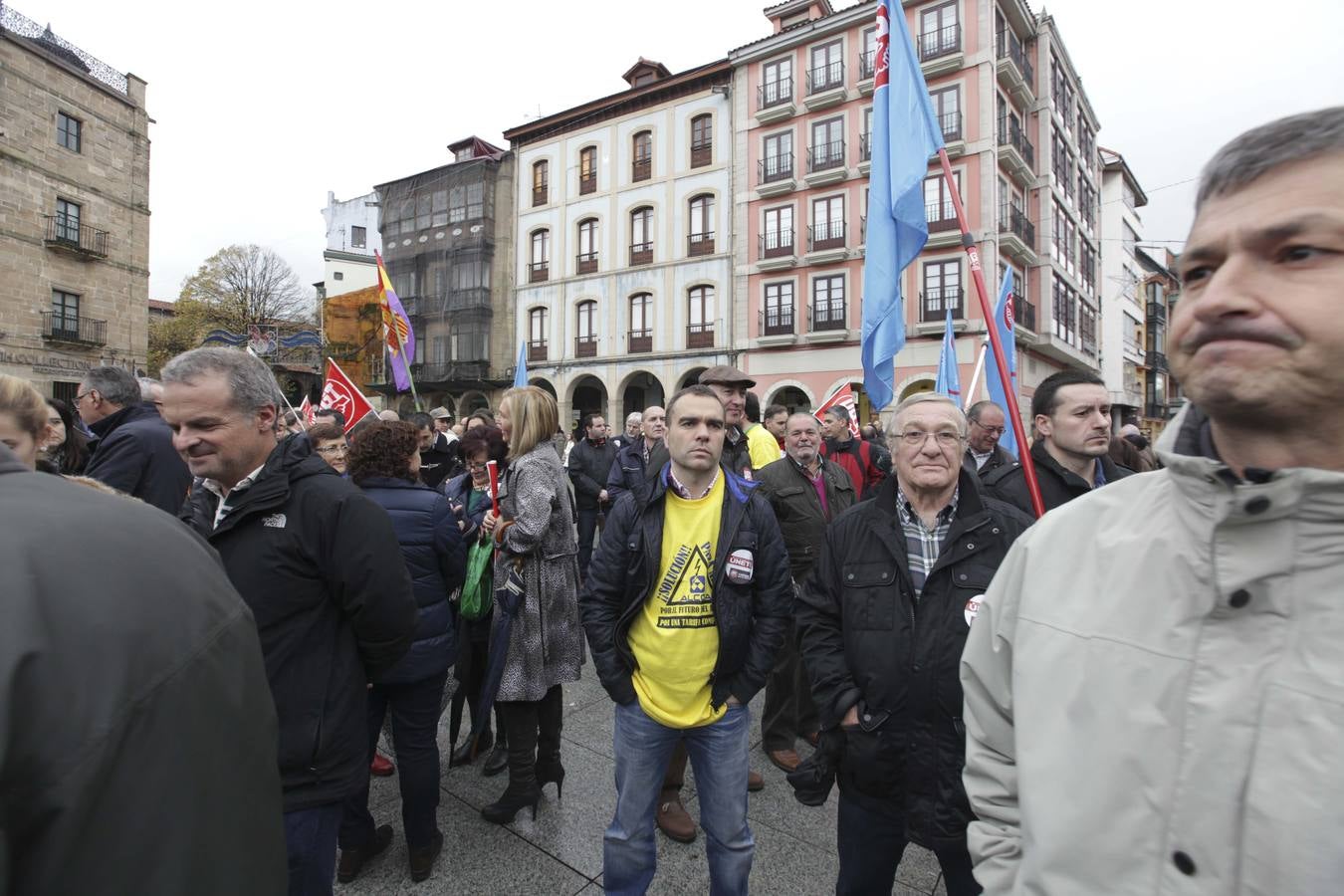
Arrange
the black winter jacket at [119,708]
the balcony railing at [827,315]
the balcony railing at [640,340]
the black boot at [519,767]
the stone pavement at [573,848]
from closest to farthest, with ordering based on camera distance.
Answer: the black winter jacket at [119,708], the stone pavement at [573,848], the black boot at [519,767], the balcony railing at [827,315], the balcony railing at [640,340]

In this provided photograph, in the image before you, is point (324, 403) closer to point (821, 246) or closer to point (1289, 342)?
point (1289, 342)

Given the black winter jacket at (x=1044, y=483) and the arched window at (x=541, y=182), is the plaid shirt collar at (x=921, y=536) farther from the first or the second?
the arched window at (x=541, y=182)

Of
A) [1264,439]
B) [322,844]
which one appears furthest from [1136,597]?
[322,844]

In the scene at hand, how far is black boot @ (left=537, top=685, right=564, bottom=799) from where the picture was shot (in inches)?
132

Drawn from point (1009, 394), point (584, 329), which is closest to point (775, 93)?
point (584, 329)

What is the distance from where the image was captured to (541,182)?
27609 mm

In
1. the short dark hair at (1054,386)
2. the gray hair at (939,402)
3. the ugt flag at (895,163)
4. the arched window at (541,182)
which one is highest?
the arched window at (541,182)

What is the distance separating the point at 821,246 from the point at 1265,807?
74.7ft

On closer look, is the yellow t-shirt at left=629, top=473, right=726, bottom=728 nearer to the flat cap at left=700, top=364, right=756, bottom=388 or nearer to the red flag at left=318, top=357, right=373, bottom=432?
the flat cap at left=700, top=364, right=756, bottom=388

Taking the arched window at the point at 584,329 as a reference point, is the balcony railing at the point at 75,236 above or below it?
above

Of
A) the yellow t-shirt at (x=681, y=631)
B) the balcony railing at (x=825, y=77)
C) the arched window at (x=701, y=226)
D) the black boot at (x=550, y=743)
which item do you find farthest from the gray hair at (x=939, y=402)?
the balcony railing at (x=825, y=77)

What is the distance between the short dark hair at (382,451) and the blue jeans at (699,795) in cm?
155

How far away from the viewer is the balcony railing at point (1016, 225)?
2053 cm

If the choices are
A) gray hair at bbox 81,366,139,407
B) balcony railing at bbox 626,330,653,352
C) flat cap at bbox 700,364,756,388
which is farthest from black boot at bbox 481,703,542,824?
balcony railing at bbox 626,330,653,352
